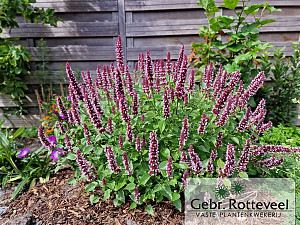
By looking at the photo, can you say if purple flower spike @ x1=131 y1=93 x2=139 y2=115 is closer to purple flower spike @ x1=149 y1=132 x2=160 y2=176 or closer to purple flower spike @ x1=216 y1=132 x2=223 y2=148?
purple flower spike @ x1=149 y1=132 x2=160 y2=176

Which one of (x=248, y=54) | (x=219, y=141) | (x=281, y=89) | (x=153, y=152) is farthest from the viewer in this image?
(x=281, y=89)

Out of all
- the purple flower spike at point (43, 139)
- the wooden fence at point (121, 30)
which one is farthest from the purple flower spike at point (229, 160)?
the wooden fence at point (121, 30)

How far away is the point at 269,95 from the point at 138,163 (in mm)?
3210

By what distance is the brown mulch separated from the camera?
194 centimetres

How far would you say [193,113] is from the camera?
189 centimetres

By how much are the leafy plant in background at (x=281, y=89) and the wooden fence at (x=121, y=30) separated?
1.26 ft

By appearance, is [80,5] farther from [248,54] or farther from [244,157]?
[244,157]

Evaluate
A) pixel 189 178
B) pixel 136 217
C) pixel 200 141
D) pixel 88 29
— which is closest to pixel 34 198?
pixel 136 217

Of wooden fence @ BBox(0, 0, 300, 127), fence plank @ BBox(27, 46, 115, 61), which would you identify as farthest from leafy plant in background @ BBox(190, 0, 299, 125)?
fence plank @ BBox(27, 46, 115, 61)

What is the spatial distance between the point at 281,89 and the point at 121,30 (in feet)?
10.2

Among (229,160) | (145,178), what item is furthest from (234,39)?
(145,178)

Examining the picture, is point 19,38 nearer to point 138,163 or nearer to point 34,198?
point 34,198

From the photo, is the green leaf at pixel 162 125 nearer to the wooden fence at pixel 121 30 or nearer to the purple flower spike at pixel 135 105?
the purple flower spike at pixel 135 105

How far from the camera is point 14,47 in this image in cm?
376
